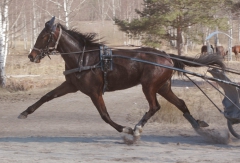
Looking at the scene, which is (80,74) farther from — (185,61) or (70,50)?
(185,61)

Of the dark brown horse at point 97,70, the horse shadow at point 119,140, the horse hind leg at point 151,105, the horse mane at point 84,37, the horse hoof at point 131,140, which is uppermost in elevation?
the horse mane at point 84,37

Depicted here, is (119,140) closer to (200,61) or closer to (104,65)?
(104,65)

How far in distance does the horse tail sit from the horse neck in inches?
70.5

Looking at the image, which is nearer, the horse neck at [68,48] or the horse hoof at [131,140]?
the horse hoof at [131,140]

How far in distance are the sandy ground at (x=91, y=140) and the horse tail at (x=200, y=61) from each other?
139cm

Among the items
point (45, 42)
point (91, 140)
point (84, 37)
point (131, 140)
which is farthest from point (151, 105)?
point (45, 42)

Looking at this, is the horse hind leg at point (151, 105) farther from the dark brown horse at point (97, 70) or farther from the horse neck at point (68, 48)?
the horse neck at point (68, 48)

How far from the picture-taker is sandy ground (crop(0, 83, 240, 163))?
7.34 metres

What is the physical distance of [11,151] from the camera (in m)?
7.90

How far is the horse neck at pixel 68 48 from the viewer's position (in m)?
8.97

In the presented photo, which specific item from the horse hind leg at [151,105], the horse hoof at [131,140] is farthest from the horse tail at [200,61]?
the horse hoof at [131,140]

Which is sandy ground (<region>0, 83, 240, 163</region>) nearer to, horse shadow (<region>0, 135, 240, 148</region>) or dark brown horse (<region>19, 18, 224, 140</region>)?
horse shadow (<region>0, 135, 240, 148</region>)

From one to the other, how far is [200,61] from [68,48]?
2.47m

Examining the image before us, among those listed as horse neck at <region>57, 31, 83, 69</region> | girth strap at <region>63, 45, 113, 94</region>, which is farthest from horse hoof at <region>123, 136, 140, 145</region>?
horse neck at <region>57, 31, 83, 69</region>
